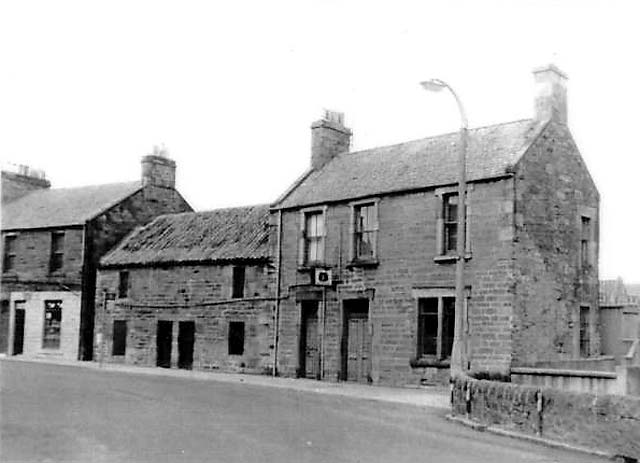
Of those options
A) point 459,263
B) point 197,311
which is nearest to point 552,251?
point 459,263

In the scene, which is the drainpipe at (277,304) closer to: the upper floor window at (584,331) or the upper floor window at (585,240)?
the upper floor window at (584,331)

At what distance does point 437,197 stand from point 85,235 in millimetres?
18215

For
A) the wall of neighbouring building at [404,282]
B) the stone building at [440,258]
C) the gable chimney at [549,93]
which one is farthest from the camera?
the gable chimney at [549,93]

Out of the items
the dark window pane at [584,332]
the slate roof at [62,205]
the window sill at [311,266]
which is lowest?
the dark window pane at [584,332]

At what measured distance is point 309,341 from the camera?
88.2 feet

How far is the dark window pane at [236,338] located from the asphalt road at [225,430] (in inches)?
367

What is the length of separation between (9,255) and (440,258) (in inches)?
955

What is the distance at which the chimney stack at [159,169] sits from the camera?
38.4m

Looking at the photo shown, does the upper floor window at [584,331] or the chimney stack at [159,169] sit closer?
the upper floor window at [584,331]

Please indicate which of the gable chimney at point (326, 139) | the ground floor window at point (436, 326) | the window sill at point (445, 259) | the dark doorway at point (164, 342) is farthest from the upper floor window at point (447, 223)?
the dark doorway at point (164, 342)

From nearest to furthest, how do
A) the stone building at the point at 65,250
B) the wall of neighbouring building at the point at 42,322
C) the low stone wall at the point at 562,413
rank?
the low stone wall at the point at 562,413, the wall of neighbouring building at the point at 42,322, the stone building at the point at 65,250

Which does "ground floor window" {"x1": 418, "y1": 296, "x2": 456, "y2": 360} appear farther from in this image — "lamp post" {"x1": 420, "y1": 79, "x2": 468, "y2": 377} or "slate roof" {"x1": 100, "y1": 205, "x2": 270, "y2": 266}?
"slate roof" {"x1": 100, "y1": 205, "x2": 270, "y2": 266}

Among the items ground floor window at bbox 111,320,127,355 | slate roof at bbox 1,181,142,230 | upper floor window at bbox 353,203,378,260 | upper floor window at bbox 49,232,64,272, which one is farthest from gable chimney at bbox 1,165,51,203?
upper floor window at bbox 353,203,378,260

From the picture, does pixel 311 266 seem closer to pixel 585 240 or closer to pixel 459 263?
pixel 585 240
